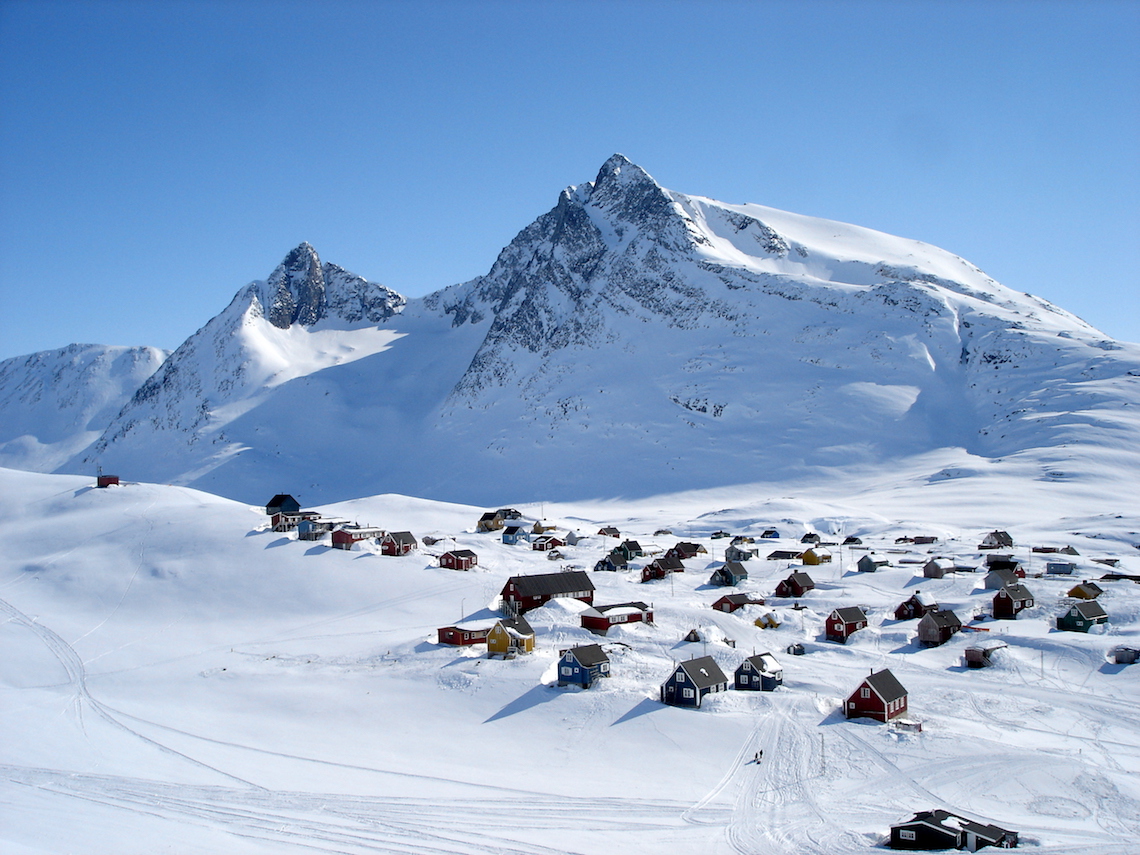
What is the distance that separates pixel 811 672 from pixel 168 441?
149425mm

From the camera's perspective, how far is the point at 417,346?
7618 inches

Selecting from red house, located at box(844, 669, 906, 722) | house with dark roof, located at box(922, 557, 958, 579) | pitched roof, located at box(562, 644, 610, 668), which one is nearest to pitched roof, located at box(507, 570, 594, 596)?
pitched roof, located at box(562, 644, 610, 668)

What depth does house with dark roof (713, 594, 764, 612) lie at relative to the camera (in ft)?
152

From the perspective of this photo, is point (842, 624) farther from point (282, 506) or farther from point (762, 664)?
point (282, 506)

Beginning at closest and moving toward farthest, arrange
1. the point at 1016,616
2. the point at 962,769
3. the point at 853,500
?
the point at 962,769
the point at 1016,616
the point at 853,500

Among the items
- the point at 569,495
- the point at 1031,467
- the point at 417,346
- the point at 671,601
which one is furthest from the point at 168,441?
the point at 1031,467

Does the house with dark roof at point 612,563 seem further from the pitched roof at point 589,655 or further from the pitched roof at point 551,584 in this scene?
the pitched roof at point 589,655

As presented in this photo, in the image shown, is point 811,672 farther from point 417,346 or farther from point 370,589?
point 417,346

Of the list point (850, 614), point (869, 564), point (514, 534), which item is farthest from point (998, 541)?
point (514, 534)

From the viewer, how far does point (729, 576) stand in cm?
5406

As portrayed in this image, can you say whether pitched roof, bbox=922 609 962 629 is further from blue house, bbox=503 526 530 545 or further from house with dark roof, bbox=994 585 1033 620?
blue house, bbox=503 526 530 545

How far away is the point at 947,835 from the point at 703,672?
42.9ft

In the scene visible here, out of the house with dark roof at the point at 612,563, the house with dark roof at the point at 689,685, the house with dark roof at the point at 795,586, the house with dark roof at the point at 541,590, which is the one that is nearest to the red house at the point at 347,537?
the house with dark roof at the point at 541,590

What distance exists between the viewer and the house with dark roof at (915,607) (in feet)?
144
